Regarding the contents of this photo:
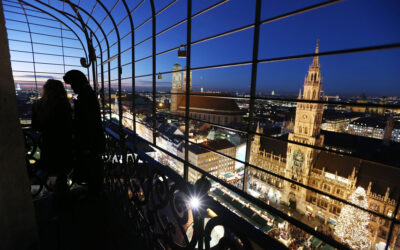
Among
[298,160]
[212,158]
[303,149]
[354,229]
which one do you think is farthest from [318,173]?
[212,158]

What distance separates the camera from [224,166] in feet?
110

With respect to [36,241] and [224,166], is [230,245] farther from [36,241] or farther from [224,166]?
[224,166]

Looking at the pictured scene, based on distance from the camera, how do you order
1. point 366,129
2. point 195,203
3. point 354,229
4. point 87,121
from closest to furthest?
point 195,203, point 87,121, point 354,229, point 366,129

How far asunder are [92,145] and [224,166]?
1312 inches

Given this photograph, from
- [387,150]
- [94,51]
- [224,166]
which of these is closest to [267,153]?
[224,166]

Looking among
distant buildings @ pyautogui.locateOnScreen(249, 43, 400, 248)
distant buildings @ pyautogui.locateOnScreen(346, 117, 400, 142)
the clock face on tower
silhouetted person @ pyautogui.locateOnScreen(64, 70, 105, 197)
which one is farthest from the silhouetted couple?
distant buildings @ pyautogui.locateOnScreen(346, 117, 400, 142)

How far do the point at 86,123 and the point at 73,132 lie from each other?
0.76ft

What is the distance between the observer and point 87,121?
1.54 m

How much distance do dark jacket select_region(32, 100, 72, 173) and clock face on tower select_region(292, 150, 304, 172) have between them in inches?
1074

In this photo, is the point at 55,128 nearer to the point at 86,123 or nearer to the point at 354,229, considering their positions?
the point at 86,123

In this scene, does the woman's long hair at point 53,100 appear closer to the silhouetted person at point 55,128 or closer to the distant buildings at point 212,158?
the silhouetted person at point 55,128

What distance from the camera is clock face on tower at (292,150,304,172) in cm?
2443

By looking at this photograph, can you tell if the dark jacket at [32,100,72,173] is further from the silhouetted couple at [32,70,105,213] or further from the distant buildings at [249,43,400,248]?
the distant buildings at [249,43,400,248]

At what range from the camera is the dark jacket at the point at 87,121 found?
5.04ft
